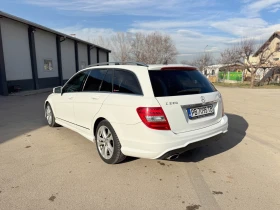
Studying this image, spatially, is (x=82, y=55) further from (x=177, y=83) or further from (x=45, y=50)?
(x=177, y=83)

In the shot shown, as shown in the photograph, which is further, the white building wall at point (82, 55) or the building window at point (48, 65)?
the white building wall at point (82, 55)

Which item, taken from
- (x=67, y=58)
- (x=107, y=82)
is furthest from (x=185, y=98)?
(x=67, y=58)

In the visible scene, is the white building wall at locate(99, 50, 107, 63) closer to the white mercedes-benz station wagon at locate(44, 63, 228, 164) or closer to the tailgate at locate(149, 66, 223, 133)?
the white mercedes-benz station wagon at locate(44, 63, 228, 164)

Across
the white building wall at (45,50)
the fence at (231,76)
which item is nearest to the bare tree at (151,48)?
the fence at (231,76)

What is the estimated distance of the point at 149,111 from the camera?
2857mm

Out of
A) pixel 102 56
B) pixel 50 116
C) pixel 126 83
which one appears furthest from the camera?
pixel 102 56

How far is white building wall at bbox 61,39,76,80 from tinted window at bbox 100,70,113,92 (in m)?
17.1

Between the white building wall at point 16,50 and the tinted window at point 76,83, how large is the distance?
33.8 ft

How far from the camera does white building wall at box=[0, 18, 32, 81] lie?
501 inches

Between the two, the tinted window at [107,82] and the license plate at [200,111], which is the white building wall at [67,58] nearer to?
the tinted window at [107,82]

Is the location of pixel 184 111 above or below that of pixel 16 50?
below

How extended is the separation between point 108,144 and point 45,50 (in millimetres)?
15408

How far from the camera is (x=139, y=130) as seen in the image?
2.93 m

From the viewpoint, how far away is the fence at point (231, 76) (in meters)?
32.0
